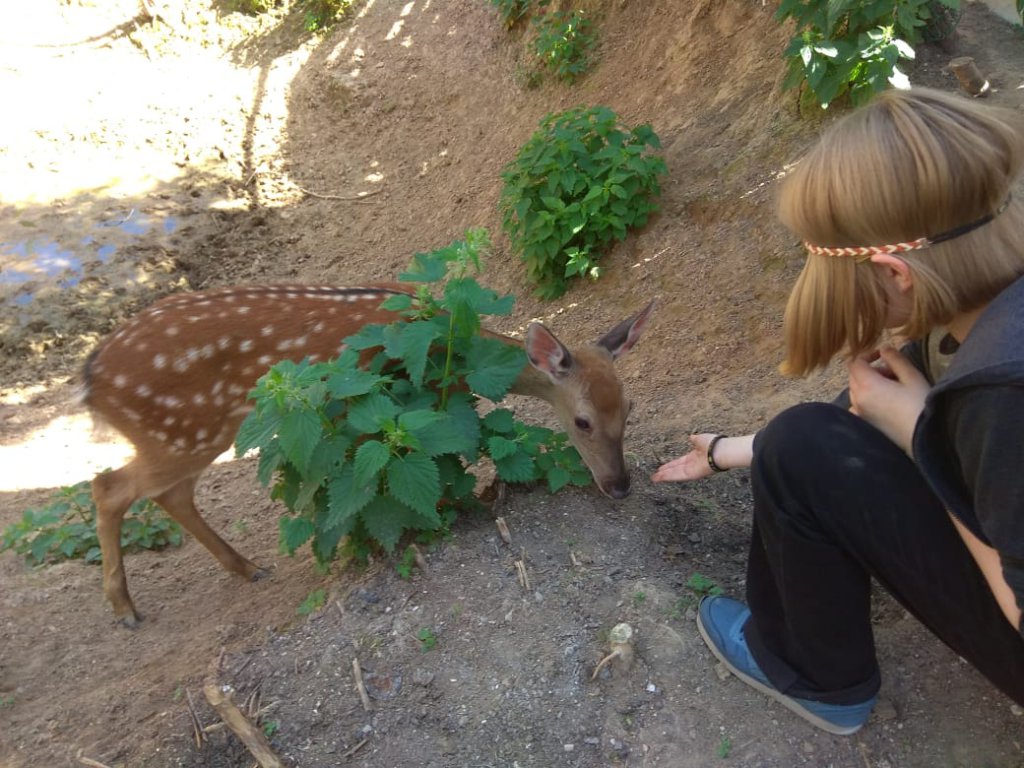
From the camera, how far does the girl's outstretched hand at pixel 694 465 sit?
115 inches

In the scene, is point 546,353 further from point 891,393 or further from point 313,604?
point 891,393

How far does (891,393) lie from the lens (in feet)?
6.93

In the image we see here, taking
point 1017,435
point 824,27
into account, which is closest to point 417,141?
point 824,27

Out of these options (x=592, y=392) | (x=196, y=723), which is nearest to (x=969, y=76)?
(x=592, y=392)

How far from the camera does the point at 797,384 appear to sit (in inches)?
171

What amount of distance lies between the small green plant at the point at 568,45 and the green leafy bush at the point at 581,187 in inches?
78.6

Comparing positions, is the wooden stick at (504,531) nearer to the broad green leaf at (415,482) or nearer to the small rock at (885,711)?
the broad green leaf at (415,482)

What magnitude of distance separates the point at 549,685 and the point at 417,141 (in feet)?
24.9

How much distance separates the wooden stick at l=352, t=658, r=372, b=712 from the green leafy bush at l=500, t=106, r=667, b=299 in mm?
3817

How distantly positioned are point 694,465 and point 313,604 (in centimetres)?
144

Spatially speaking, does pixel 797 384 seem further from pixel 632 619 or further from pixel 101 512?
pixel 101 512

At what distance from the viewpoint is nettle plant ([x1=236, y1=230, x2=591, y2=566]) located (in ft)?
9.00

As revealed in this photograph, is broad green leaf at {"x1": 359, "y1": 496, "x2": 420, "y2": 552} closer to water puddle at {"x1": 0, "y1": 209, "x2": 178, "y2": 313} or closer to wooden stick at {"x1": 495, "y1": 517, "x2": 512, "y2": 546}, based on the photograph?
wooden stick at {"x1": 495, "y1": 517, "x2": 512, "y2": 546}

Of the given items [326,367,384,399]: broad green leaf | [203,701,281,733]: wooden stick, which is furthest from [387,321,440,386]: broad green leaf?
[203,701,281,733]: wooden stick
